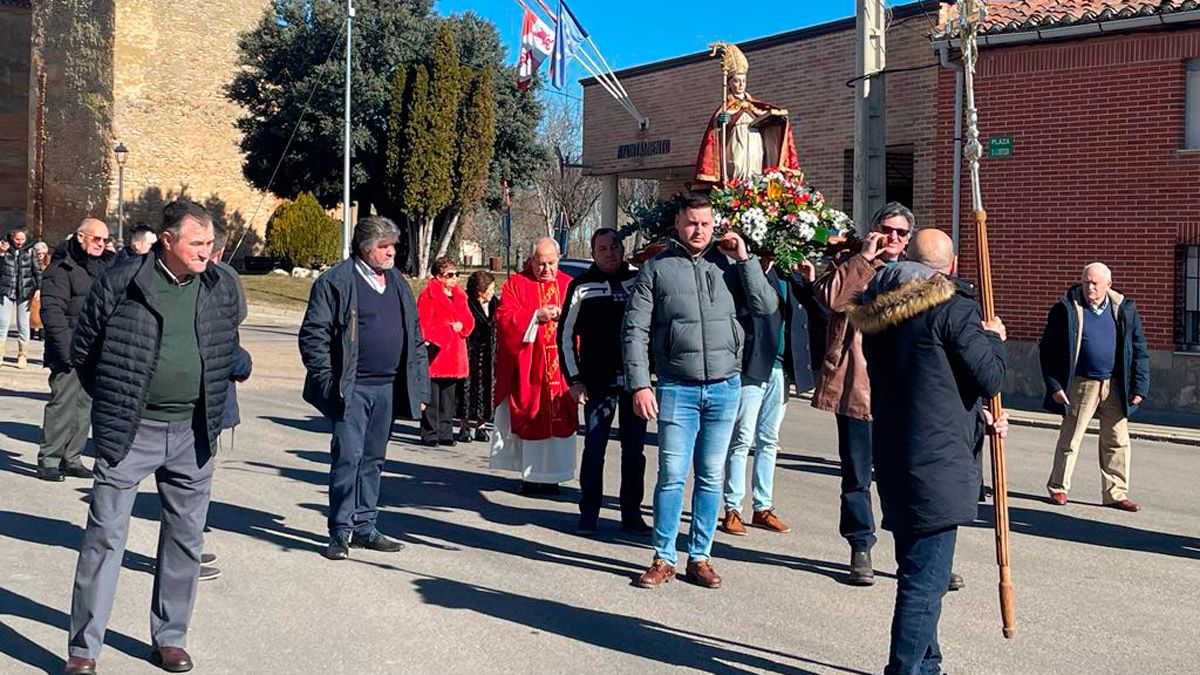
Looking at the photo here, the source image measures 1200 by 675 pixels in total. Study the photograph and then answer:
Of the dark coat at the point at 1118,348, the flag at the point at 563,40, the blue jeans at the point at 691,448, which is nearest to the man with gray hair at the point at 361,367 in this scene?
the blue jeans at the point at 691,448

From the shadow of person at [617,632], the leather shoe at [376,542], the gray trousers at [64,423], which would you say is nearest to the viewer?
the shadow of person at [617,632]

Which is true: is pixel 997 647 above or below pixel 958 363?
below

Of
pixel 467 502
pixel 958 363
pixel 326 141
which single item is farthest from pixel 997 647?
pixel 326 141

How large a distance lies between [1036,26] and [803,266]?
11678mm

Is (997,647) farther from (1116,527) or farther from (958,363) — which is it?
(1116,527)

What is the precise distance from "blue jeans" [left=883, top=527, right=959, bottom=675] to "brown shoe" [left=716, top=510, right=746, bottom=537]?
320 centimetres

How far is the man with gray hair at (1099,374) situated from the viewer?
950 cm

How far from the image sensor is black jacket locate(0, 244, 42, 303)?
59.6 ft

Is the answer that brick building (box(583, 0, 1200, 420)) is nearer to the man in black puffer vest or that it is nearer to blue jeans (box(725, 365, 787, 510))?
blue jeans (box(725, 365, 787, 510))

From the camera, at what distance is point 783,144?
993cm

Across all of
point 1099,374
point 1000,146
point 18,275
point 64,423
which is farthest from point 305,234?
point 1099,374

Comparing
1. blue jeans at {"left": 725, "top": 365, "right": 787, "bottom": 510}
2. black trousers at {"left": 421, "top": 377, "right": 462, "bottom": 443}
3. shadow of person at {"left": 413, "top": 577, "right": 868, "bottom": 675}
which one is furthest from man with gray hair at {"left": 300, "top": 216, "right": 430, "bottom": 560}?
black trousers at {"left": 421, "top": 377, "right": 462, "bottom": 443}

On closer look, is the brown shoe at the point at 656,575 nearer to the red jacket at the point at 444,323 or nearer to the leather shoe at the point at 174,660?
the leather shoe at the point at 174,660

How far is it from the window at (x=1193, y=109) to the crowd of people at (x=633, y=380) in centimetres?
832
